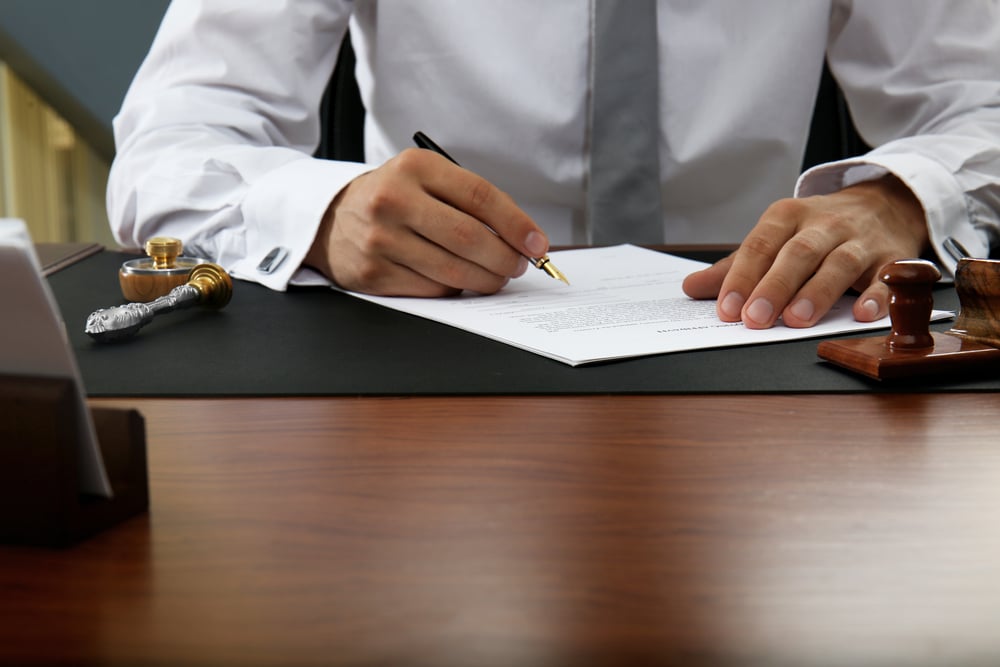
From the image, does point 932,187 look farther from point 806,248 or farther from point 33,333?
point 33,333

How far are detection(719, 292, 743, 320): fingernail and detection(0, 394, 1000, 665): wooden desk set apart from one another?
0.71ft

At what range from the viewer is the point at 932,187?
103 cm

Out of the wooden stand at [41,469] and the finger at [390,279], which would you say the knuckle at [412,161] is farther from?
the wooden stand at [41,469]

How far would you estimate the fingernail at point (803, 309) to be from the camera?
750mm

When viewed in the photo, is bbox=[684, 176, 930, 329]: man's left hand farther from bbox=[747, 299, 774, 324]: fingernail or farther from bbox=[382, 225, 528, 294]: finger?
bbox=[382, 225, 528, 294]: finger

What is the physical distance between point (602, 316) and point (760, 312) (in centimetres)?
11

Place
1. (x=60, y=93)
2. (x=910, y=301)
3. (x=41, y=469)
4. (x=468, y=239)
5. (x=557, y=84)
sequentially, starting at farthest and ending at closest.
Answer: (x=60, y=93)
(x=557, y=84)
(x=468, y=239)
(x=910, y=301)
(x=41, y=469)

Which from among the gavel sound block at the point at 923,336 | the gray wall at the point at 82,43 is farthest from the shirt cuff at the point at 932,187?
the gray wall at the point at 82,43

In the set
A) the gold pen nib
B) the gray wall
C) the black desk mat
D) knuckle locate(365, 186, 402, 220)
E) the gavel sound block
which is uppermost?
the gray wall

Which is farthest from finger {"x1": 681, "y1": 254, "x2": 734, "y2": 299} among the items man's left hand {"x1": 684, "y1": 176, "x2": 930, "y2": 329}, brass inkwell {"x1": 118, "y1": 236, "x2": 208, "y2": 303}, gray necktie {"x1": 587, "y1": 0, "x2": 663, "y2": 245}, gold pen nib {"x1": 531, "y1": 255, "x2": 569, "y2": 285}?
gray necktie {"x1": 587, "y1": 0, "x2": 663, "y2": 245}

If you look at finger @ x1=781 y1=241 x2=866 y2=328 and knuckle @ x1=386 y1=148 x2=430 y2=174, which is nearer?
finger @ x1=781 y1=241 x2=866 y2=328

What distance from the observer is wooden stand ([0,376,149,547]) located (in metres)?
0.36

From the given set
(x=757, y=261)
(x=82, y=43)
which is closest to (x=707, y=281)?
(x=757, y=261)

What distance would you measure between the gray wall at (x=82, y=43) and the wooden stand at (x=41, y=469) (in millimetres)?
1965
